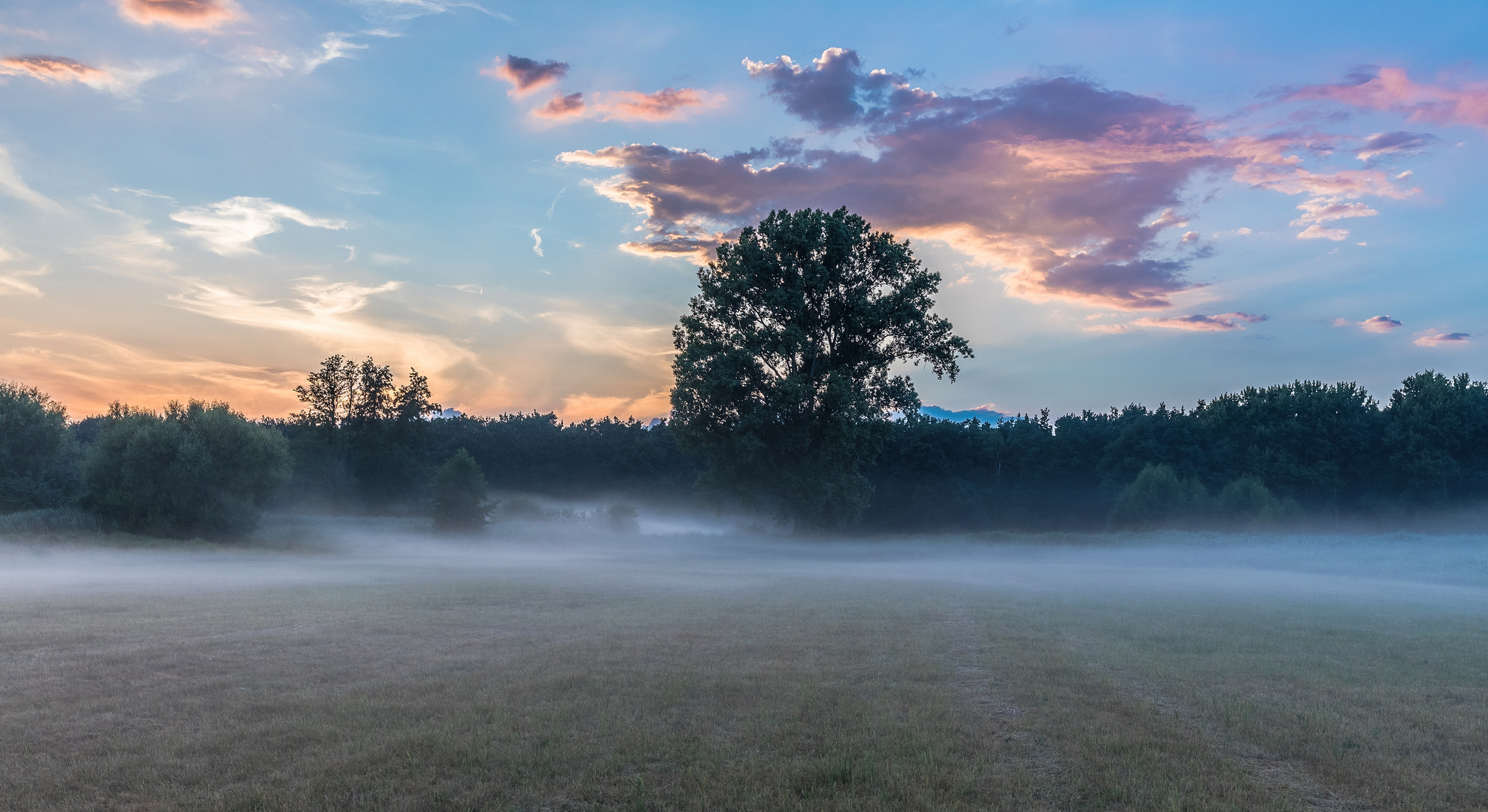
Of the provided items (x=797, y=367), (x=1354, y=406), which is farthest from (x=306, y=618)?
(x=1354, y=406)

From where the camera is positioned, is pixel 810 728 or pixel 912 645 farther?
pixel 912 645

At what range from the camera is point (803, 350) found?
1679 inches

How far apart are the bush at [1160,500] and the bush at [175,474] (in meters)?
58.0

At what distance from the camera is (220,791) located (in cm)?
595

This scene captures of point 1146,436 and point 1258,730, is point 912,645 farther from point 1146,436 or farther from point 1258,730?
point 1146,436

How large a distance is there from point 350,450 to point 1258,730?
325ft

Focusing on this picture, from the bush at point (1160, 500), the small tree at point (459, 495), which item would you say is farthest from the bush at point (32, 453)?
the bush at point (1160, 500)

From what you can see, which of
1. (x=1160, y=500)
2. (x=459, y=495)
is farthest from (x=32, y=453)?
(x=1160, y=500)

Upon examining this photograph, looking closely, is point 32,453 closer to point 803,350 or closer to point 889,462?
point 803,350

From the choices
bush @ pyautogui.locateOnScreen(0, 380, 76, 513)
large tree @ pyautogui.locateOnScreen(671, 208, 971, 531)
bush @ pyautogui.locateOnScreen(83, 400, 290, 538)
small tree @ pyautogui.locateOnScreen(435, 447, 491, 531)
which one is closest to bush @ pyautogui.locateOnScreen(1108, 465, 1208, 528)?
large tree @ pyautogui.locateOnScreen(671, 208, 971, 531)

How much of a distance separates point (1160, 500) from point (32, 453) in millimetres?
73918

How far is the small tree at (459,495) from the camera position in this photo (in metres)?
50.4

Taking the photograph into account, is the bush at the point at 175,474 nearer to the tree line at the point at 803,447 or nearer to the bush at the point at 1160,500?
the tree line at the point at 803,447

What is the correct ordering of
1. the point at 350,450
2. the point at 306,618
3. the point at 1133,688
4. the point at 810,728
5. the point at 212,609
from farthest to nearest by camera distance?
the point at 350,450 → the point at 212,609 → the point at 306,618 → the point at 1133,688 → the point at 810,728
